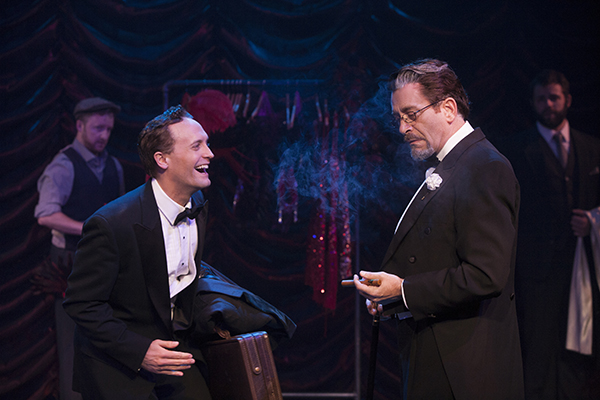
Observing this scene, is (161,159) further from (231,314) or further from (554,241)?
(554,241)

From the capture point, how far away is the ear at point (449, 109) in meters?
2.21

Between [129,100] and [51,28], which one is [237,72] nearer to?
[129,100]

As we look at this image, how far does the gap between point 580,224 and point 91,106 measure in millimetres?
4253

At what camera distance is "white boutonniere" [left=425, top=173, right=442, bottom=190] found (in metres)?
2.11

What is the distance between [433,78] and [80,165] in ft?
10.4

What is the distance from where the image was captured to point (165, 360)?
7.52ft

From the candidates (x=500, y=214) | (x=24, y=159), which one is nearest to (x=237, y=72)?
(x=24, y=159)

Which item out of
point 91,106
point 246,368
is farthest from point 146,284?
point 91,106

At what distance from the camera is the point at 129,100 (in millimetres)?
4512

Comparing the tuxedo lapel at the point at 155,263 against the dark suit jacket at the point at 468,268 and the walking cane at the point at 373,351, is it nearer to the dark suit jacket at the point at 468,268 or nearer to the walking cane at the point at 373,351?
the walking cane at the point at 373,351

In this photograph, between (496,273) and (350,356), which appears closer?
(496,273)

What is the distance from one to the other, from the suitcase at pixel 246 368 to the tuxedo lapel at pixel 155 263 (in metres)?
0.33

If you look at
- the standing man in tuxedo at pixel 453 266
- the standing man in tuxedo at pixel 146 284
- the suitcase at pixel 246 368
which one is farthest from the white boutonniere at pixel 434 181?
the standing man in tuxedo at pixel 146 284

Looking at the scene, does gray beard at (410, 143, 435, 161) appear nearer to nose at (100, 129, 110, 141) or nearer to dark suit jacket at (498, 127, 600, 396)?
dark suit jacket at (498, 127, 600, 396)
